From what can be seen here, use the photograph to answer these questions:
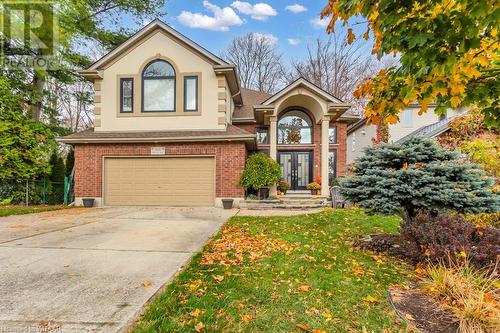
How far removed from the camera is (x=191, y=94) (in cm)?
1177

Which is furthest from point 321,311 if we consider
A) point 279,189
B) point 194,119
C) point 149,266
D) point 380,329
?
point 279,189

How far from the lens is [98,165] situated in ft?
38.2

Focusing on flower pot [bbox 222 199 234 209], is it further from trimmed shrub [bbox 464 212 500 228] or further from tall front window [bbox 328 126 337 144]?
trimmed shrub [bbox 464 212 500 228]

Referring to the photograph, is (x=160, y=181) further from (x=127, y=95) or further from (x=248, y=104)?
(x=248, y=104)

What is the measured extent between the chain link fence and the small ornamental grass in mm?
15262

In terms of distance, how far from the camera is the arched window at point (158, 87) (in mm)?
11750

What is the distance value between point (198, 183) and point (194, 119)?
274 cm

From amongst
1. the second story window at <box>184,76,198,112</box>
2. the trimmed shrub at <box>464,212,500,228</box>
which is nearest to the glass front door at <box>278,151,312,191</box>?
the second story window at <box>184,76,198,112</box>

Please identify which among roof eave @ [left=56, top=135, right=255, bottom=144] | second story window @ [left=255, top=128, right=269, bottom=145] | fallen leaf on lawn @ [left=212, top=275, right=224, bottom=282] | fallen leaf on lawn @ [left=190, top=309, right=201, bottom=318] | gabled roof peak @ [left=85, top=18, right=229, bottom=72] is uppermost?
gabled roof peak @ [left=85, top=18, right=229, bottom=72]

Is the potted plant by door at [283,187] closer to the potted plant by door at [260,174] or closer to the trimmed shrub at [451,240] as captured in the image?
the potted plant by door at [260,174]

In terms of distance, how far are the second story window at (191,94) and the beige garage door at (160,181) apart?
2198 millimetres

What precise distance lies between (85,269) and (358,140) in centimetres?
2332

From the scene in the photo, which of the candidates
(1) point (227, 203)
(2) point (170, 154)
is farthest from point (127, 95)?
(1) point (227, 203)

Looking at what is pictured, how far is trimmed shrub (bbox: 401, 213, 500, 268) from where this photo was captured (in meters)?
3.62
